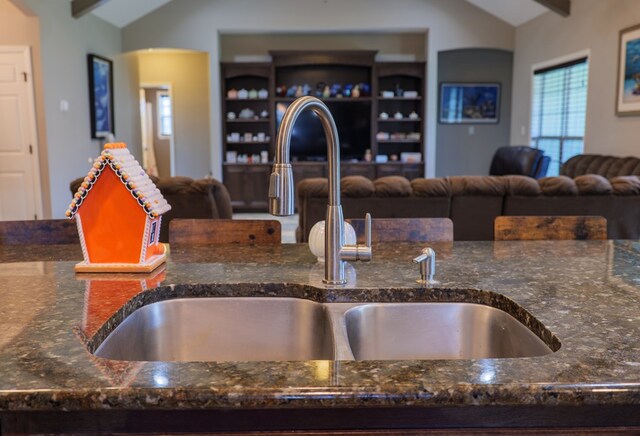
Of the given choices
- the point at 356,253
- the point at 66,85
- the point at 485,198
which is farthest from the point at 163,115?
the point at 356,253

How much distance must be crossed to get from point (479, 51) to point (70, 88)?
19.5 ft

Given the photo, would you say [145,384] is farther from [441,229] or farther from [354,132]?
[354,132]

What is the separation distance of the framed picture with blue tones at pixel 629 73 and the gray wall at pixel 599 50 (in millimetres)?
89

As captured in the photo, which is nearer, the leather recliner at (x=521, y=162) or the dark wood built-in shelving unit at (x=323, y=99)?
the leather recliner at (x=521, y=162)

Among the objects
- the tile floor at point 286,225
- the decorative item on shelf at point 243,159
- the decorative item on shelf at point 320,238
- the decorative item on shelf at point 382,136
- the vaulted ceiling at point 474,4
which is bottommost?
the tile floor at point 286,225

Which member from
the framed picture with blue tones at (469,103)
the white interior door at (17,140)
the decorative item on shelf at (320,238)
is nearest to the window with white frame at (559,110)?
the framed picture with blue tones at (469,103)

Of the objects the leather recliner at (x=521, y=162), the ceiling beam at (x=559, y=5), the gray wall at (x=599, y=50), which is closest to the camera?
the gray wall at (x=599, y=50)

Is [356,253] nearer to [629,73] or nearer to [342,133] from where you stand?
[629,73]

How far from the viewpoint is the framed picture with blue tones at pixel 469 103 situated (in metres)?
9.08

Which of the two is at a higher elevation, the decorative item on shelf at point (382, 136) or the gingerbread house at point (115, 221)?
the decorative item on shelf at point (382, 136)

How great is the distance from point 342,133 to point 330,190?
7.56 metres

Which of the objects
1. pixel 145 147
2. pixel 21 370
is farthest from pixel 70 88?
pixel 21 370

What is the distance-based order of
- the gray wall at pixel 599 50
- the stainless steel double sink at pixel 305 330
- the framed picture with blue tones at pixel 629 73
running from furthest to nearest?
the gray wall at pixel 599 50 < the framed picture with blue tones at pixel 629 73 < the stainless steel double sink at pixel 305 330

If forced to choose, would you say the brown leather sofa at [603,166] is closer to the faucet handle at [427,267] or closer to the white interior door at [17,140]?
the faucet handle at [427,267]
